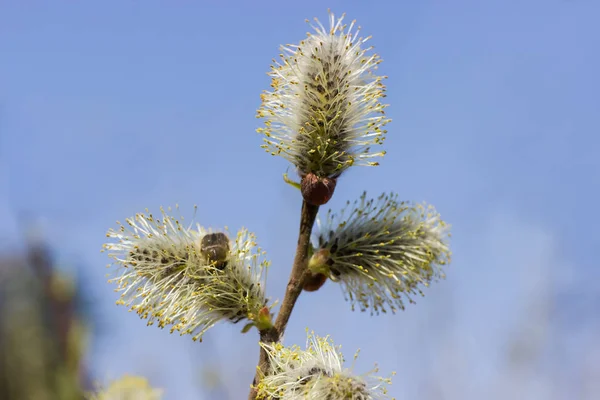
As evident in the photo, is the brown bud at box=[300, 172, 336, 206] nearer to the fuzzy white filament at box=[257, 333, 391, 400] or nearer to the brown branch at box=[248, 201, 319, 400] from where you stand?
the brown branch at box=[248, 201, 319, 400]

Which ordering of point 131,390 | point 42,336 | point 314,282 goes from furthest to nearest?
point 314,282 < point 131,390 < point 42,336

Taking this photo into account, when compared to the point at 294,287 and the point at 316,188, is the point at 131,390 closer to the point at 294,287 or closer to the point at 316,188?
the point at 294,287

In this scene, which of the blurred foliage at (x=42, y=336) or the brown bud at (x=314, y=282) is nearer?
the blurred foliage at (x=42, y=336)

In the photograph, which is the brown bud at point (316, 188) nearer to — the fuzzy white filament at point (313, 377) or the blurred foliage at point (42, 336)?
the fuzzy white filament at point (313, 377)

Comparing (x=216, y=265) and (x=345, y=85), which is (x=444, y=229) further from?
(x=216, y=265)

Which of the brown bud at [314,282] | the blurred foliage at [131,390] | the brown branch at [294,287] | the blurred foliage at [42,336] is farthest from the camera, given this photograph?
the brown bud at [314,282]

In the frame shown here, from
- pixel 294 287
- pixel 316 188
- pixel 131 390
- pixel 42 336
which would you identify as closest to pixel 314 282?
pixel 294 287

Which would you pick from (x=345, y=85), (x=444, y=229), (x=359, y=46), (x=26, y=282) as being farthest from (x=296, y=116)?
(x=26, y=282)

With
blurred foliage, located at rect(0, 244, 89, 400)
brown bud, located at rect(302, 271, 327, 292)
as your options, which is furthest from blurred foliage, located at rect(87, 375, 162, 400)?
brown bud, located at rect(302, 271, 327, 292)

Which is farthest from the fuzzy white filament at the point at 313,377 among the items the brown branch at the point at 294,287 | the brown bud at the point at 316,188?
the brown bud at the point at 316,188
